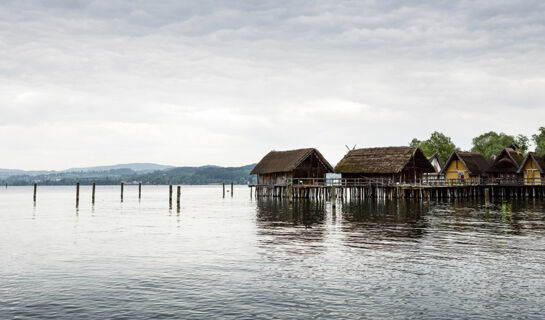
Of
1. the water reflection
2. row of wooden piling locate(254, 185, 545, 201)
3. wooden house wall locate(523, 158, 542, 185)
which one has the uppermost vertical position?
wooden house wall locate(523, 158, 542, 185)

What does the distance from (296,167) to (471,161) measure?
3115 centimetres

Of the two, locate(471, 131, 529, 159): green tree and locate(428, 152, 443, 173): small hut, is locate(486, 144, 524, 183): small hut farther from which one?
locate(471, 131, 529, 159): green tree

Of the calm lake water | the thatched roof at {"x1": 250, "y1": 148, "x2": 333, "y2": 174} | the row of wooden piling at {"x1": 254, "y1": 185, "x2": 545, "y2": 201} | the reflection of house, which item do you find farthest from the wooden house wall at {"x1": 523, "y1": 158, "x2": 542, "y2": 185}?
the calm lake water

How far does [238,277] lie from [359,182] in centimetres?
5549

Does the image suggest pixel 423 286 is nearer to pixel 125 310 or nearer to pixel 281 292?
pixel 281 292

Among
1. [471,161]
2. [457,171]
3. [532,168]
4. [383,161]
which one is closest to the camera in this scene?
[383,161]

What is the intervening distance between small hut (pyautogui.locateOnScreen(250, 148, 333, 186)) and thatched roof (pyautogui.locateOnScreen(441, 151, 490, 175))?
2214cm

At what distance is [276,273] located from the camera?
17250mm

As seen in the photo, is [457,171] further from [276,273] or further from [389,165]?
[276,273]

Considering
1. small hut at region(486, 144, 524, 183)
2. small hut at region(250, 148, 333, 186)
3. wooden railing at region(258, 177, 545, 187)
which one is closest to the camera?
wooden railing at region(258, 177, 545, 187)

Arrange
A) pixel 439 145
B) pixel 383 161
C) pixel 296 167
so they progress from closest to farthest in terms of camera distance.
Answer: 1. pixel 296 167
2. pixel 383 161
3. pixel 439 145

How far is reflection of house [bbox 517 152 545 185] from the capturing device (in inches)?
2817

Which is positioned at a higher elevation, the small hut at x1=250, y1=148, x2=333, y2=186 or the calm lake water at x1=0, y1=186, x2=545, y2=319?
the small hut at x1=250, y1=148, x2=333, y2=186

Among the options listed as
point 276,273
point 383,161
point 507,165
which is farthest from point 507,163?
point 276,273
